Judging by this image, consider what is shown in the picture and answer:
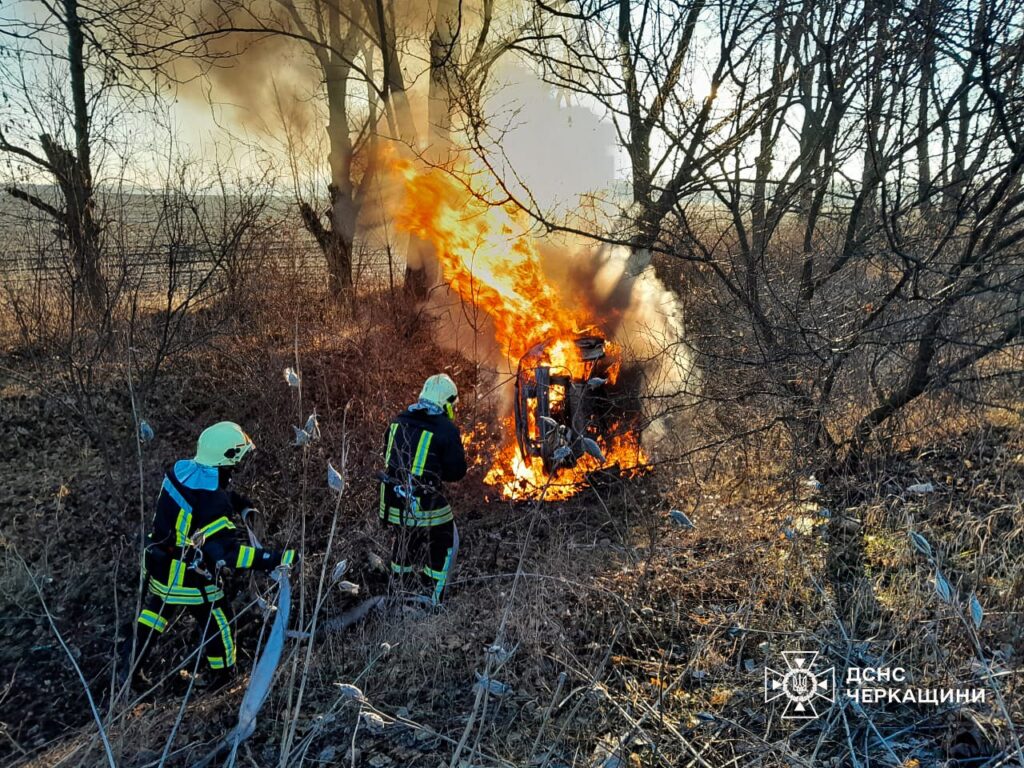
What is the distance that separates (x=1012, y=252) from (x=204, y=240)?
8223 millimetres

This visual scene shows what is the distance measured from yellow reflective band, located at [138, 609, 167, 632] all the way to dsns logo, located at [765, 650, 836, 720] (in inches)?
138

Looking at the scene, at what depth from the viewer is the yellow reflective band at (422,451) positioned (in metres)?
5.04

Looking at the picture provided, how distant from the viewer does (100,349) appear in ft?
20.5

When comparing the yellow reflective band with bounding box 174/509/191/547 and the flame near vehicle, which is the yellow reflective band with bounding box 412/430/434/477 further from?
the yellow reflective band with bounding box 174/509/191/547

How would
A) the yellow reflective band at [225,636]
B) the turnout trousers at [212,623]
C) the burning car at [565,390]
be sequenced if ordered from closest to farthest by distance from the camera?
the turnout trousers at [212,623]
the yellow reflective band at [225,636]
the burning car at [565,390]

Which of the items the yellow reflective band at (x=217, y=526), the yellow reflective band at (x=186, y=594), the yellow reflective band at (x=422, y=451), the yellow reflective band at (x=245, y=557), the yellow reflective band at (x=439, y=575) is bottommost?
the yellow reflective band at (x=439, y=575)

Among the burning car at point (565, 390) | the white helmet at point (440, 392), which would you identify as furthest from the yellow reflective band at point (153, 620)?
the burning car at point (565, 390)

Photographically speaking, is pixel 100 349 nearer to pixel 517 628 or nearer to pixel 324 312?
pixel 324 312

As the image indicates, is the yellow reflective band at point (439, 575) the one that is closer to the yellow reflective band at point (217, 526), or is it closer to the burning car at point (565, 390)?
the yellow reflective band at point (217, 526)

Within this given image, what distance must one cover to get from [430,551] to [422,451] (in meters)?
0.87

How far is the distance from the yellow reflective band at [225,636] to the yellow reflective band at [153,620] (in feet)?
1.03

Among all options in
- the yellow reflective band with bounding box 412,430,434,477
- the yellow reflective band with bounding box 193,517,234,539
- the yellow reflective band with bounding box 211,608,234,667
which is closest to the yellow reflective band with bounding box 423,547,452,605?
the yellow reflective band with bounding box 412,430,434,477

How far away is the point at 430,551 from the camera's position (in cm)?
521

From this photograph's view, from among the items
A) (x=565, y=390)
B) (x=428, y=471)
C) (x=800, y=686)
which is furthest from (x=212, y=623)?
(x=565, y=390)
